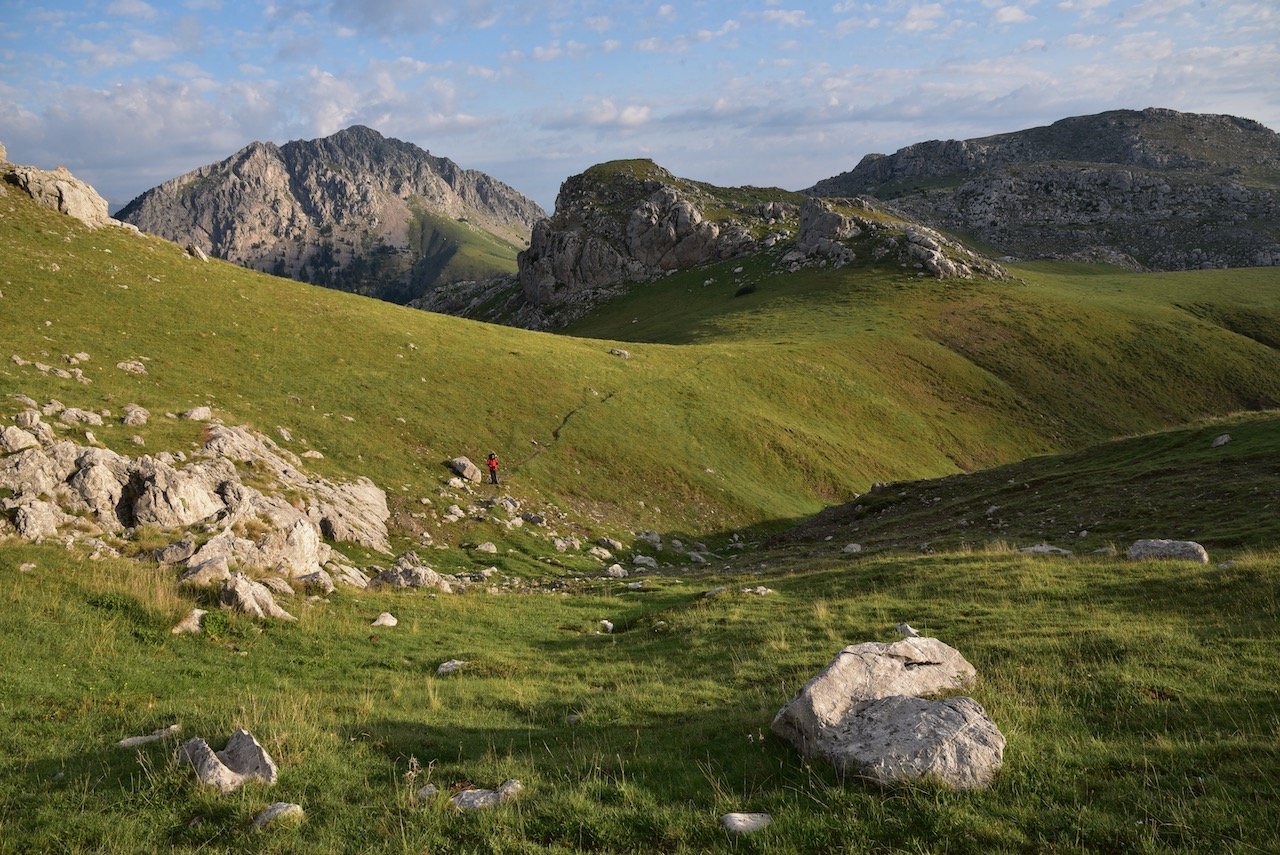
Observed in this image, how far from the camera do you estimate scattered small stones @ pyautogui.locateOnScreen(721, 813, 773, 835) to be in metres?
8.92

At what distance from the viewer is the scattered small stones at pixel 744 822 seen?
29.3ft

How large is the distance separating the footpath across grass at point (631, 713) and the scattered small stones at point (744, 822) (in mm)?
163

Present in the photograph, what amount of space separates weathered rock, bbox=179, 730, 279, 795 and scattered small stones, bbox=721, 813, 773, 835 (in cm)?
672

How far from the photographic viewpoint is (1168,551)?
23391 millimetres

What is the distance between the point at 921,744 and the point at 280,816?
885 centimetres

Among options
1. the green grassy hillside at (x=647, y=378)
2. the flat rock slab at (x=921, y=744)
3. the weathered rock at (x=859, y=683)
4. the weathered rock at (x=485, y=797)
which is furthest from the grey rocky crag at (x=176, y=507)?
the flat rock slab at (x=921, y=744)

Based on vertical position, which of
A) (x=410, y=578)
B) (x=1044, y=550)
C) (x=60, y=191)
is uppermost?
(x=60, y=191)

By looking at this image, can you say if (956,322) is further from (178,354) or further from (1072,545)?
(178,354)

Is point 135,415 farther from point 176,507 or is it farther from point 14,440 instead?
point 176,507

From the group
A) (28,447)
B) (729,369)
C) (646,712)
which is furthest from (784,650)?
(729,369)

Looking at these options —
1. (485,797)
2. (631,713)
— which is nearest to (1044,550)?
(631,713)

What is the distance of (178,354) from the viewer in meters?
41.4

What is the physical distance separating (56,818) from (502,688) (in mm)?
8708

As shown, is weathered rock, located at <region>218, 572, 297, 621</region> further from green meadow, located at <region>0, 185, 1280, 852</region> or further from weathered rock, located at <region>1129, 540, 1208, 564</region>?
weathered rock, located at <region>1129, 540, 1208, 564</region>
